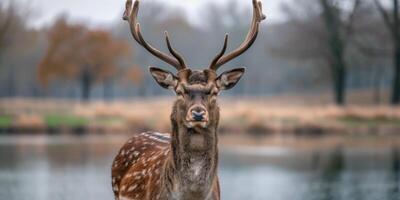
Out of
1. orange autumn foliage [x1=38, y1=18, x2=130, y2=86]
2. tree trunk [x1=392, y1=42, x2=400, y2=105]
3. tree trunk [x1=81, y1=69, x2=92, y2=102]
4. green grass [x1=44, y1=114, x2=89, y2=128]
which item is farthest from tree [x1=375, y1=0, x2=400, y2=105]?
tree trunk [x1=81, y1=69, x2=92, y2=102]

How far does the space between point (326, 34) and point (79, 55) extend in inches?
695

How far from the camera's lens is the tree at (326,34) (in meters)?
49.1

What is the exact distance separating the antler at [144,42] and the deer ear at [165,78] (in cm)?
25

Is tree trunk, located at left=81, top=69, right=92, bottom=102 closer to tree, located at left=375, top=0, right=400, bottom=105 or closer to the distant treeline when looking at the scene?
the distant treeline

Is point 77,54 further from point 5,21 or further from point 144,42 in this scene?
point 144,42

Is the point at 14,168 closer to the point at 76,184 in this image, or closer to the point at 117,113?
the point at 76,184

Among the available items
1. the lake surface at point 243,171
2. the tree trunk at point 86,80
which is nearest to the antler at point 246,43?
A: the lake surface at point 243,171

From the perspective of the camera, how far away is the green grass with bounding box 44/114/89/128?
39562 millimetres

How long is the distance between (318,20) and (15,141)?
2294cm

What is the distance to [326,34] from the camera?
49875mm

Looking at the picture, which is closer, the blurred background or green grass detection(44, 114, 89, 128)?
the blurred background

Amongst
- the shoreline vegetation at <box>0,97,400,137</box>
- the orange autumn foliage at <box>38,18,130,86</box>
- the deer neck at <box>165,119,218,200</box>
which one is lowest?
the shoreline vegetation at <box>0,97,400,137</box>

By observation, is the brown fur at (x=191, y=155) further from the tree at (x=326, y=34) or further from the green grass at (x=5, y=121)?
the tree at (x=326, y=34)

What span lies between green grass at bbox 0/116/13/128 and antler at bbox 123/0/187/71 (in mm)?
29722
